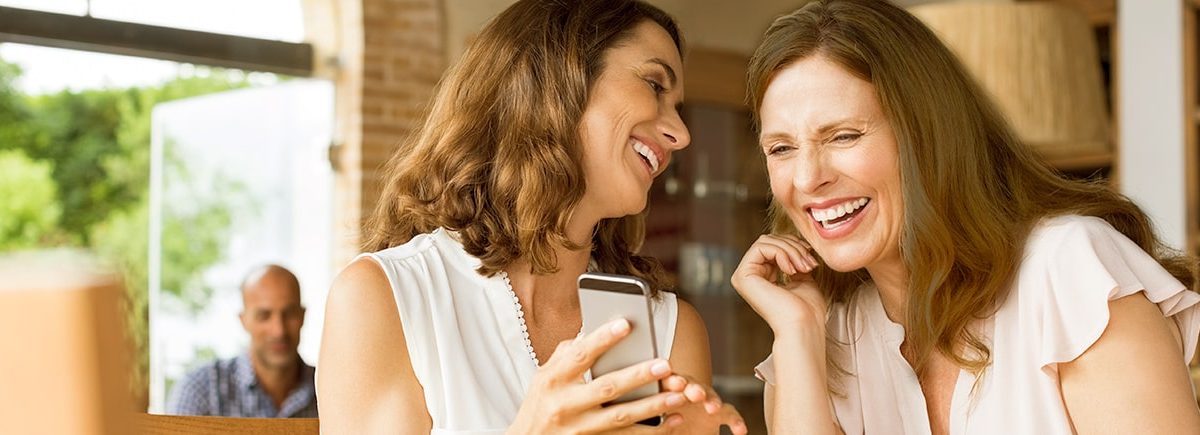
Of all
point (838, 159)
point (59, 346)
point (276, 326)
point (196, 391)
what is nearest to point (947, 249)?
point (838, 159)

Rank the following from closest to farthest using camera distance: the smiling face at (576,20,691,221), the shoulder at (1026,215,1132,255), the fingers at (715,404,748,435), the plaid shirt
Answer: the fingers at (715,404,748,435), the shoulder at (1026,215,1132,255), the smiling face at (576,20,691,221), the plaid shirt

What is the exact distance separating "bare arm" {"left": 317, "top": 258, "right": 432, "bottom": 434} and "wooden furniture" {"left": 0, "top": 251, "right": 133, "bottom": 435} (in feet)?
3.69

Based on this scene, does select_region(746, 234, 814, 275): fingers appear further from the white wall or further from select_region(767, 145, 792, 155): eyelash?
the white wall

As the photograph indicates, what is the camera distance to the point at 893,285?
84.6 inches

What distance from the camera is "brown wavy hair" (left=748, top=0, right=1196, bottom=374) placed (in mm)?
1954

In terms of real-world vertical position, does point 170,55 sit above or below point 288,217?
above

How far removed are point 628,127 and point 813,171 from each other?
315mm

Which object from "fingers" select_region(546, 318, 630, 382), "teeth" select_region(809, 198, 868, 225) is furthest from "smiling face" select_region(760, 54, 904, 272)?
"fingers" select_region(546, 318, 630, 382)

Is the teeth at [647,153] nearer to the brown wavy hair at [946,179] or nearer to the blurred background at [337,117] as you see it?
the brown wavy hair at [946,179]

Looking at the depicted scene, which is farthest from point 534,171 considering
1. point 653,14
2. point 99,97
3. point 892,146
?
point 99,97

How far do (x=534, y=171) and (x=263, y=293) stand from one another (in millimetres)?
3174

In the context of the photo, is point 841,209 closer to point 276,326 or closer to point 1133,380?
point 1133,380

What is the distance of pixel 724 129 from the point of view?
7.42 meters

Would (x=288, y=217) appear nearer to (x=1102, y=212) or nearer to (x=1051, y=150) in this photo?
(x=1051, y=150)
